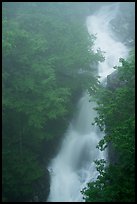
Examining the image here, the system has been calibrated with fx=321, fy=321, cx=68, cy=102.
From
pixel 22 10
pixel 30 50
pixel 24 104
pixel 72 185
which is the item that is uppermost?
pixel 22 10

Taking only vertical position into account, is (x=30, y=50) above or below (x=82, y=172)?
above

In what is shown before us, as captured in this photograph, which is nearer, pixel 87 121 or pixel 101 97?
pixel 101 97

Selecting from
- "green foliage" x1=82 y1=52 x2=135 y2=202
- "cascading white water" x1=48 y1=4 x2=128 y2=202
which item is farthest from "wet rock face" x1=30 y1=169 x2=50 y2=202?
"green foliage" x1=82 y1=52 x2=135 y2=202

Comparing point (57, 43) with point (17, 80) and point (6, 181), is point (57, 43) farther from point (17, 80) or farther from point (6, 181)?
point (6, 181)

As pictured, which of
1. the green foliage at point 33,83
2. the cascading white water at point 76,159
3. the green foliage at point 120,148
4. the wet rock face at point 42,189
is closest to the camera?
the green foliage at point 120,148

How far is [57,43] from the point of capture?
1991 centimetres

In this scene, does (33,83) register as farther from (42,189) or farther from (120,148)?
(120,148)

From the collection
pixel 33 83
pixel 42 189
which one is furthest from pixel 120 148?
pixel 42 189

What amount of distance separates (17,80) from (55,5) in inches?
536

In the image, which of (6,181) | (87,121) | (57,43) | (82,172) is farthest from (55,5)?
(6,181)

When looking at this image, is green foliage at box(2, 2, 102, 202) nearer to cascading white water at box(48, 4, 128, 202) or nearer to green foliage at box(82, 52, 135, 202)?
cascading white water at box(48, 4, 128, 202)

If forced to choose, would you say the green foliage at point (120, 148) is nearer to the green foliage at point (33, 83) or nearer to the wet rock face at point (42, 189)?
the green foliage at point (33, 83)

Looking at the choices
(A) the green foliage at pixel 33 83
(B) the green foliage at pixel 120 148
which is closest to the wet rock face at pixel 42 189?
(A) the green foliage at pixel 33 83

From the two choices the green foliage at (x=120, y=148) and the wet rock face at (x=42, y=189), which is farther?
the wet rock face at (x=42, y=189)
